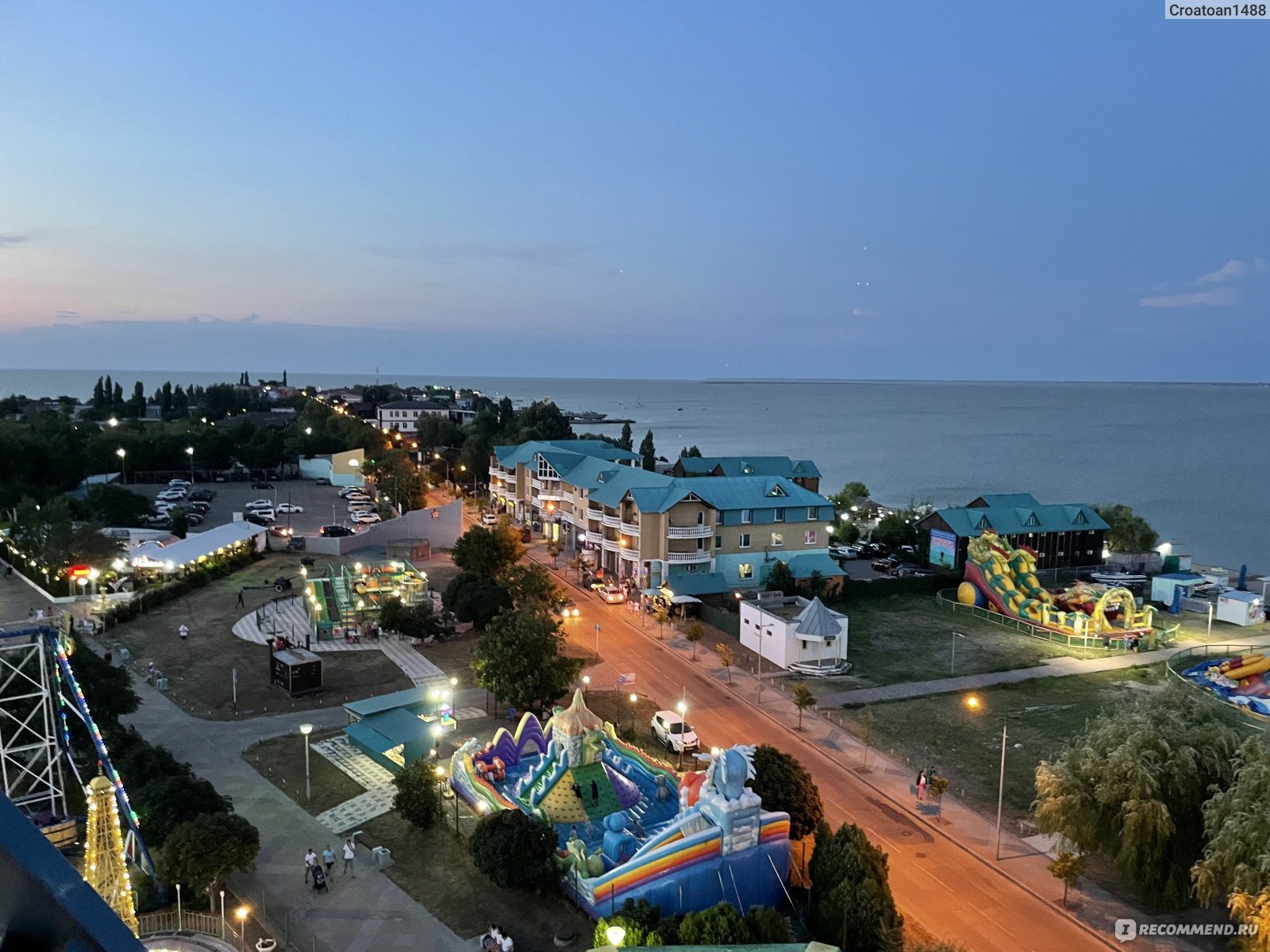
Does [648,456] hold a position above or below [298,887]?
above

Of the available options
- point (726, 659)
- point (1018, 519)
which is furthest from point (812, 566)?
point (1018, 519)

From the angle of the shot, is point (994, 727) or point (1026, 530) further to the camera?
point (1026, 530)

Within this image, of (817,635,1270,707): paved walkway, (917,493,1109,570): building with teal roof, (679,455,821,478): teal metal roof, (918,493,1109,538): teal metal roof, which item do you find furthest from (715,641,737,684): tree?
(679,455,821,478): teal metal roof

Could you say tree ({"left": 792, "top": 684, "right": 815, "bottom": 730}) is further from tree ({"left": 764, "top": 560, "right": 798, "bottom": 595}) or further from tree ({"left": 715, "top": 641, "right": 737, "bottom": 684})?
tree ({"left": 764, "top": 560, "right": 798, "bottom": 595})

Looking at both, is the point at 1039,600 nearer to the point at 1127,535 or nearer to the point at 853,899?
the point at 1127,535

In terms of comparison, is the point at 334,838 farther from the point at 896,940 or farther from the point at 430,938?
the point at 896,940

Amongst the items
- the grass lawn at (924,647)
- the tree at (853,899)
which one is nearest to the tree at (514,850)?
the tree at (853,899)
